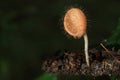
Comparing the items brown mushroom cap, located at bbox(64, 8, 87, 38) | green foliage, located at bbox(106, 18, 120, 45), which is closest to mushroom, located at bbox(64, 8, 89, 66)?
brown mushroom cap, located at bbox(64, 8, 87, 38)

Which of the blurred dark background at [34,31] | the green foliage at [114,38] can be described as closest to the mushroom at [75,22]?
the green foliage at [114,38]

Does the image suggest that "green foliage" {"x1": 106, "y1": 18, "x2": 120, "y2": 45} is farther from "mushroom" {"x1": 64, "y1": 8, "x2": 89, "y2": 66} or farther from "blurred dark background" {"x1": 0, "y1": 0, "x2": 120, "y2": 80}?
"blurred dark background" {"x1": 0, "y1": 0, "x2": 120, "y2": 80}

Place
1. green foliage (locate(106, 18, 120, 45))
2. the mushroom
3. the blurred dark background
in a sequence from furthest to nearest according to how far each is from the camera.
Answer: the blurred dark background → green foliage (locate(106, 18, 120, 45)) → the mushroom

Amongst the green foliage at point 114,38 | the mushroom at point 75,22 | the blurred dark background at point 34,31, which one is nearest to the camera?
the mushroom at point 75,22

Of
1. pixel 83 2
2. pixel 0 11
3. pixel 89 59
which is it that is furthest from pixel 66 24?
pixel 0 11

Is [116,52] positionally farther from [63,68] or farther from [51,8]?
[51,8]

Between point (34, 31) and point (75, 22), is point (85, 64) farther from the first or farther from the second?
point (34, 31)

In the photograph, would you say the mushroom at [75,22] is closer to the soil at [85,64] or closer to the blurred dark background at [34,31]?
the soil at [85,64]
